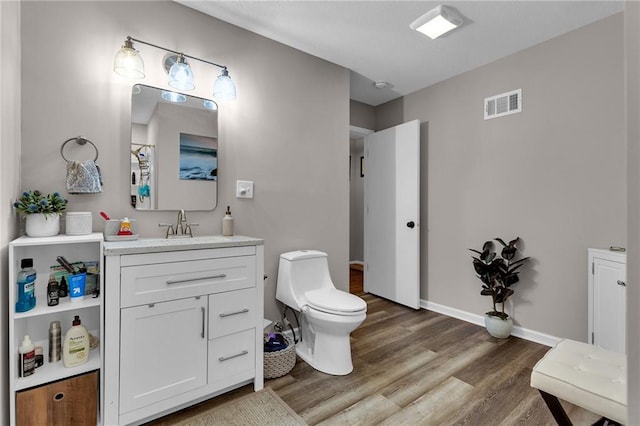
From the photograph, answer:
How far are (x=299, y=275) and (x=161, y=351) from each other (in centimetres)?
105

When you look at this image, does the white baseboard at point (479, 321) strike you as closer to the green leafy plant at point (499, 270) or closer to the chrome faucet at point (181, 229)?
the green leafy plant at point (499, 270)

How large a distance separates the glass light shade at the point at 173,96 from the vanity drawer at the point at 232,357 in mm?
1530

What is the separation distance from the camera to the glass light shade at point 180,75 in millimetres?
1897

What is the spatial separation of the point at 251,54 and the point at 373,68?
122 cm

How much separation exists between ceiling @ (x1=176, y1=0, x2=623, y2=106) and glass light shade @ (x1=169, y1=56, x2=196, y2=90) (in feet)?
1.50

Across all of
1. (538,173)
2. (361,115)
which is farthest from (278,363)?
(361,115)

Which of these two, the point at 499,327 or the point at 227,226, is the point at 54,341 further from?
the point at 499,327

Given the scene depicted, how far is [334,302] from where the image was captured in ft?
6.79

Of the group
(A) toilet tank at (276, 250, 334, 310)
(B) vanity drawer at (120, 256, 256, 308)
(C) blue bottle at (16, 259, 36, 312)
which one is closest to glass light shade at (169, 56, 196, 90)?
(B) vanity drawer at (120, 256, 256, 308)

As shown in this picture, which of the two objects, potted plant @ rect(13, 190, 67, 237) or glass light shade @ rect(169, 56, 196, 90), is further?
glass light shade @ rect(169, 56, 196, 90)

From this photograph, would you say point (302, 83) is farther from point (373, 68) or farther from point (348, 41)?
point (373, 68)

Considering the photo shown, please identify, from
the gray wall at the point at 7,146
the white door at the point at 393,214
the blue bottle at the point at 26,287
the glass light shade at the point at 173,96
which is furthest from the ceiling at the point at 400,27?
the blue bottle at the point at 26,287

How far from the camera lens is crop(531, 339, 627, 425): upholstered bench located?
105cm

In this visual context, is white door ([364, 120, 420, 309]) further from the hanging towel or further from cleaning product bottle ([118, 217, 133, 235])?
the hanging towel
